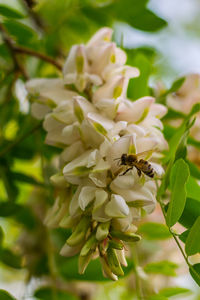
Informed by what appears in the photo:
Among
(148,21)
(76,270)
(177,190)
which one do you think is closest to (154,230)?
(76,270)

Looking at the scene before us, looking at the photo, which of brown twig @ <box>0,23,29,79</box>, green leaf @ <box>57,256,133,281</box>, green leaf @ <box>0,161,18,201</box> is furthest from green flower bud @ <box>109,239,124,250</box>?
brown twig @ <box>0,23,29,79</box>

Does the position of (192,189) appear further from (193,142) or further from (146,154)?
(193,142)

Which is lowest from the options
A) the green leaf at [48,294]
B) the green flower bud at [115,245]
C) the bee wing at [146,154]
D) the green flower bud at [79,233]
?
the green leaf at [48,294]

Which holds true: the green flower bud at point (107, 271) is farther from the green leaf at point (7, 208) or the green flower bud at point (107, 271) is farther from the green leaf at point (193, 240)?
the green leaf at point (7, 208)

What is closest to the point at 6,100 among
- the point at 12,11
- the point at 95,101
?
the point at 12,11

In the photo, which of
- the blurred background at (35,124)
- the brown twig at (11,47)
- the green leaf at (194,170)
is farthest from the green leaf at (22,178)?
the green leaf at (194,170)

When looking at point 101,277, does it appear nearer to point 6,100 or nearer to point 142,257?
point 142,257
